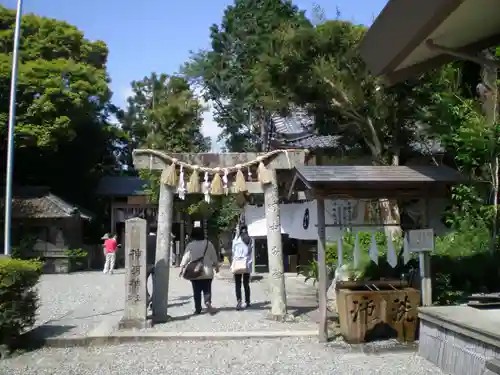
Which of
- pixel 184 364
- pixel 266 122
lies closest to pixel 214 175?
pixel 184 364

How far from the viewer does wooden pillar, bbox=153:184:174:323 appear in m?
9.30

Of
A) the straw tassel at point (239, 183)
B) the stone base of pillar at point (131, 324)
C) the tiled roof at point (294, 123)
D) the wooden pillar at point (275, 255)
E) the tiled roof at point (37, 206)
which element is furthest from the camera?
the tiled roof at point (37, 206)

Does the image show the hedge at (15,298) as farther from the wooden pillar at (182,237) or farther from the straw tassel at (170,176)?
the wooden pillar at (182,237)

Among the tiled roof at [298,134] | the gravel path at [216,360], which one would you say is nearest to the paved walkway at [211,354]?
the gravel path at [216,360]

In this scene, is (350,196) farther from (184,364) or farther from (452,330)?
(184,364)

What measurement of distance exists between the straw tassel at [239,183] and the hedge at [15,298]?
12.3ft

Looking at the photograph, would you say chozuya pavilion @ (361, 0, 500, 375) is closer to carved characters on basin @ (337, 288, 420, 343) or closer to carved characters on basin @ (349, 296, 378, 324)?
carved characters on basin @ (337, 288, 420, 343)

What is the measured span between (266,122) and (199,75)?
6.78 metres

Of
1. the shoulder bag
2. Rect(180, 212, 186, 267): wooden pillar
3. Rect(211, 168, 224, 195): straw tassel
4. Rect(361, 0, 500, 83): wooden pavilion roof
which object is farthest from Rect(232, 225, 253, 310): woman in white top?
Rect(180, 212, 186, 267): wooden pillar

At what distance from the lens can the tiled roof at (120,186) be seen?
31.9 meters

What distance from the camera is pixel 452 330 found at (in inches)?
225

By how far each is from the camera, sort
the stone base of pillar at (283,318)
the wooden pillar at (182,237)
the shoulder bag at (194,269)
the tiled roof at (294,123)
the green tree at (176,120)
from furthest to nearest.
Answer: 1. the wooden pillar at (182,237)
2. the green tree at (176,120)
3. the tiled roof at (294,123)
4. the shoulder bag at (194,269)
5. the stone base of pillar at (283,318)

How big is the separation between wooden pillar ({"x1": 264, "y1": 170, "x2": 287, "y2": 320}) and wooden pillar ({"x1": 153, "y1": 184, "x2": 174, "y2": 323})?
184 cm

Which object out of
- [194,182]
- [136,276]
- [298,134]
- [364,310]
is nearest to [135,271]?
[136,276]
